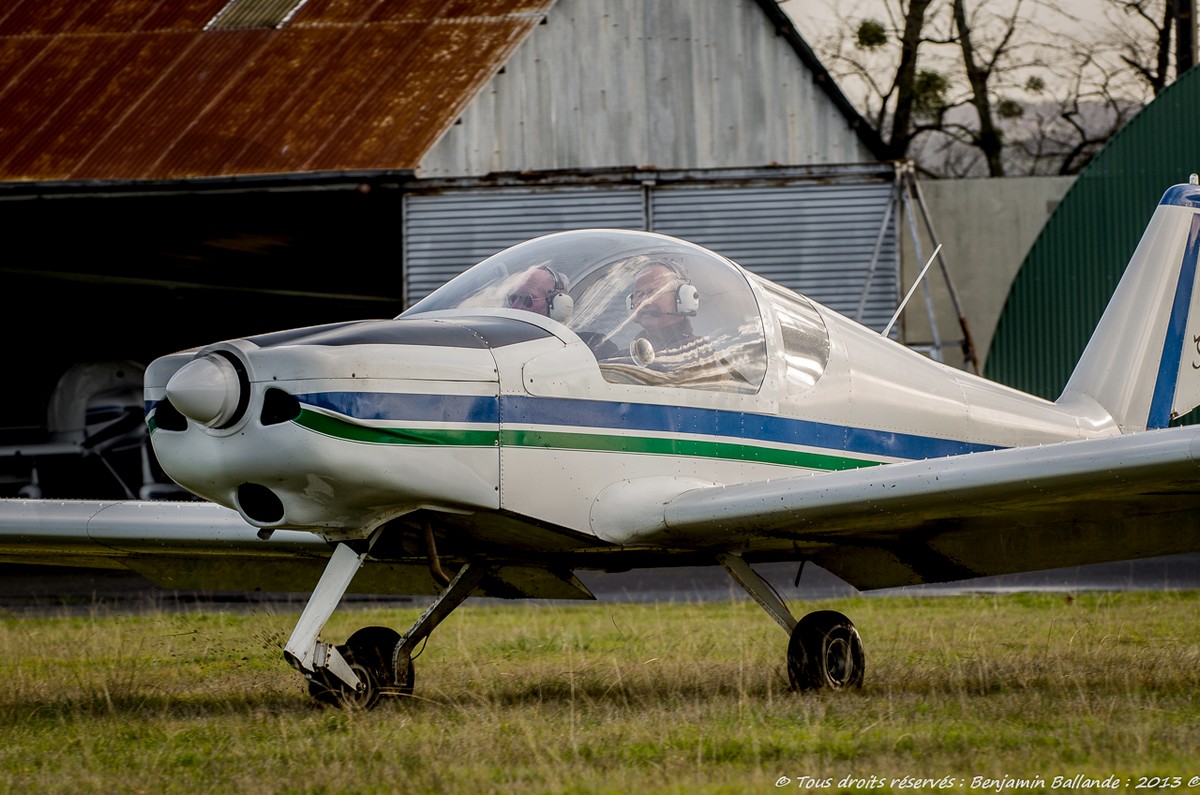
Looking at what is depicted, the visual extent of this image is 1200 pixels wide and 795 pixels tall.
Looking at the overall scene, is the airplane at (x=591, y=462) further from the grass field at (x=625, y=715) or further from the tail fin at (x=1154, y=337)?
the tail fin at (x=1154, y=337)

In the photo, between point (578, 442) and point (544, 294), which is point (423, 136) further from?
point (578, 442)

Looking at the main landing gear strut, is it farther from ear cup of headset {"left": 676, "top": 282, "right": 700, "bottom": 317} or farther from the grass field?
ear cup of headset {"left": 676, "top": 282, "right": 700, "bottom": 317}

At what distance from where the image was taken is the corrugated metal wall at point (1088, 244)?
18.9m

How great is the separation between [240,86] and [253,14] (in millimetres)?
1867

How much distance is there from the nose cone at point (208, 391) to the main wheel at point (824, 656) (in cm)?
262

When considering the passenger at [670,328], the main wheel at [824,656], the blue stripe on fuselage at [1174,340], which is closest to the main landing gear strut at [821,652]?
the main wheel at [824,656]

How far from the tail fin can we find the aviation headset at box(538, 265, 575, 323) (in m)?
3.48

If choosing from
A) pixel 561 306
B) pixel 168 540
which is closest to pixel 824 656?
pixel 561 306

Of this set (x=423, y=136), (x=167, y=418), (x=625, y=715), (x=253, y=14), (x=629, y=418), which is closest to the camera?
(x=167, y=418)

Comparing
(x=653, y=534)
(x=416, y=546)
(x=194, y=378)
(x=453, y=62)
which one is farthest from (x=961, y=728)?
(x=453, y=62)

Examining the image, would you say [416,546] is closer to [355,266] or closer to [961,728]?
[961,728]

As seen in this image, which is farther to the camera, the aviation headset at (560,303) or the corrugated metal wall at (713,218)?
the corrugated metal wall at (713,218)

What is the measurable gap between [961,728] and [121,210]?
15.0m

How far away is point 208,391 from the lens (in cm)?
504
